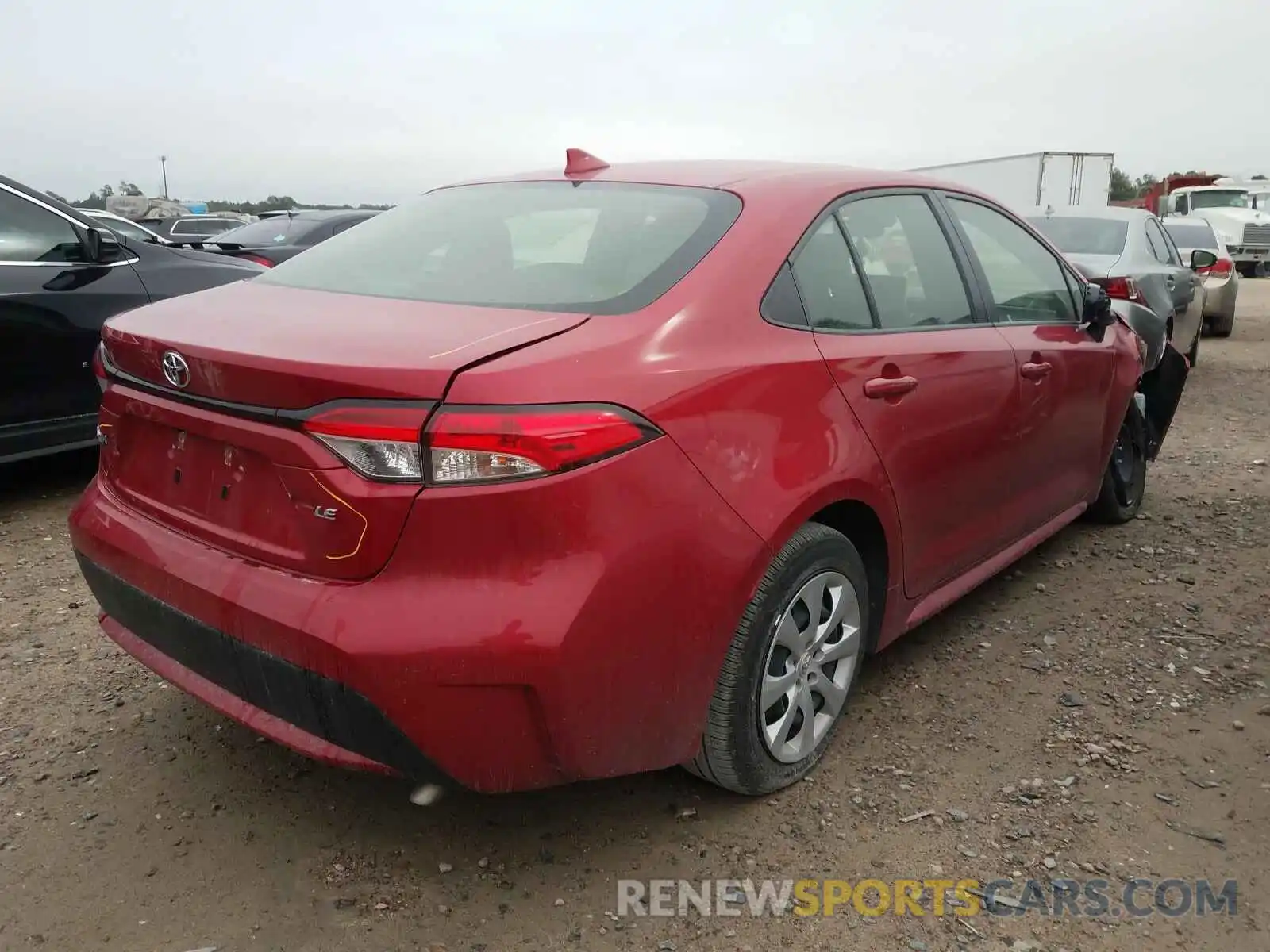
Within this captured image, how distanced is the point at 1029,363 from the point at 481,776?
2313mm

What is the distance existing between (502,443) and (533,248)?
0.93m

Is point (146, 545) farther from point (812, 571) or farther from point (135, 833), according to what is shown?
point (812, 571)

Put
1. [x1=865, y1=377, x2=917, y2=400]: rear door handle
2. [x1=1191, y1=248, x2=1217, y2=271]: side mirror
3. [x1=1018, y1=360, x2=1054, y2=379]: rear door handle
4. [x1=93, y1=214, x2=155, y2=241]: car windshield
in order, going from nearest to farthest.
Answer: [x1=865, y1=377, x2=917, y2=400]: rear door handle
[x1=1018, y1=360, x2=1054, y2=379]: rear door handle
[x1=93, y1=214, x2=155, y2=241]: car windshield
[x1=1191, y1=248, x2=1217, y2=271]: side mirror

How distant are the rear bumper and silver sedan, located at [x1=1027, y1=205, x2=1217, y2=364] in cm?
577

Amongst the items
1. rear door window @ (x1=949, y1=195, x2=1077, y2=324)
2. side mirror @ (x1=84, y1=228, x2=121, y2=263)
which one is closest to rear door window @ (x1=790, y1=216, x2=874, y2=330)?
rear door window @ (x1=949, y1=195, x2=1077, y2=324)

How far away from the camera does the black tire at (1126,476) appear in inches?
181

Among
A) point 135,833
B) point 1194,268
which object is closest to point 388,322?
point 135,833

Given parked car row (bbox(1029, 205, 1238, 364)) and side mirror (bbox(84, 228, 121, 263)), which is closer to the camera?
side mirror (bbox(84, 228, 121, 263))

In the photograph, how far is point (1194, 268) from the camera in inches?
339

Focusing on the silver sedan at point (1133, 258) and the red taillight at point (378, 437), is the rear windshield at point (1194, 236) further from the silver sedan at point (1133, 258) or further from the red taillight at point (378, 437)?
the red taillight at point (378, 437)

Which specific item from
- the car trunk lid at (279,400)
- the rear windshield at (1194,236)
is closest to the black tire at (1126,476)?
the car trunk lid at (279,400)

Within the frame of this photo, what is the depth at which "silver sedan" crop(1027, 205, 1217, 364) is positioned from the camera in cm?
708

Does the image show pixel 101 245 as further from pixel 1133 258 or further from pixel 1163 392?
pixel 1133 258

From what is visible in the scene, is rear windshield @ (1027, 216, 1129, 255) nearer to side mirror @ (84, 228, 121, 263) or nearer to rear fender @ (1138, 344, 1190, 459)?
rear fender @ (1138, 344, 1190, 459)
